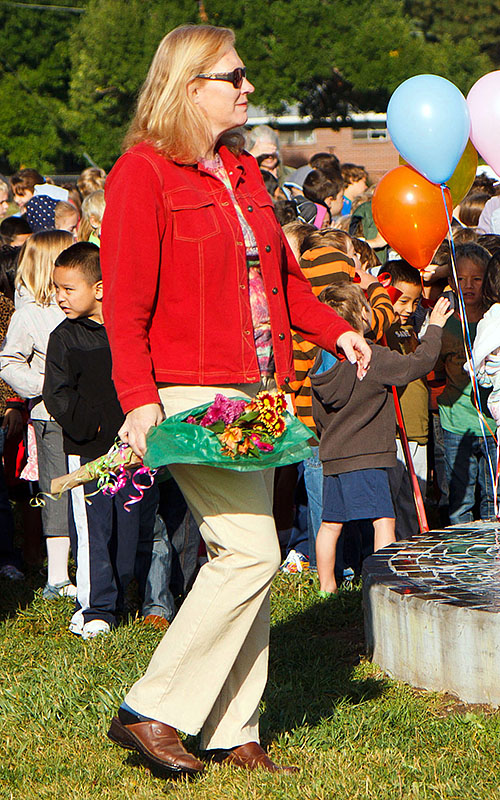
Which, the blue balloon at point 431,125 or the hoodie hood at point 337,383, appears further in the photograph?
the hoodie hood at point 337,383

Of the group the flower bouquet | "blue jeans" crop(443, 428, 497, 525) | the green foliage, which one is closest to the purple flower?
the flower bouquet

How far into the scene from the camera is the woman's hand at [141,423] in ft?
10.4

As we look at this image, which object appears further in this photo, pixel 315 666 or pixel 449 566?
pixel 449 566

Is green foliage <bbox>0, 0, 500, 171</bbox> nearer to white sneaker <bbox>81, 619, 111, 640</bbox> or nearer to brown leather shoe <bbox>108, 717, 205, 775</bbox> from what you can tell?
white sneaker <bbox>81, 619, 111, 640</bbox>

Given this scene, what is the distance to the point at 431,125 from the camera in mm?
5359

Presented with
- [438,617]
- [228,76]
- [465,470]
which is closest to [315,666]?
[438,617]

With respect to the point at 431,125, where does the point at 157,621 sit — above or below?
below

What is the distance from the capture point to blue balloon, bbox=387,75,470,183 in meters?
5.37

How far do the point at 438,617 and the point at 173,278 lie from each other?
5.90ft

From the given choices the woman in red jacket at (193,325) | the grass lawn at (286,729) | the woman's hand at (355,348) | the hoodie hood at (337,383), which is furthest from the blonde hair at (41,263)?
the woman's hand at (355,348)

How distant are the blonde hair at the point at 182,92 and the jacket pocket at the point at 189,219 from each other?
0.14 metres

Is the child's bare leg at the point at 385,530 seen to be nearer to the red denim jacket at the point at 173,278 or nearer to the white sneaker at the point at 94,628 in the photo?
the white sneaker at the point at 94,628

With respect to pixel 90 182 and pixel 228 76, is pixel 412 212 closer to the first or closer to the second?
pixel 228 76

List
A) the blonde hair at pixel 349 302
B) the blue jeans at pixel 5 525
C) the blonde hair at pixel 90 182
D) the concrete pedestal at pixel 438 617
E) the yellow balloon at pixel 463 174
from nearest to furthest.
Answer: the concrete pedestal at pixel 438 617
the blonde hair at pixel 349 302
the yellow balloon at pixel 463 174
the blue jeans at pixel 5 525
the blonde hair at pixel 90 182
